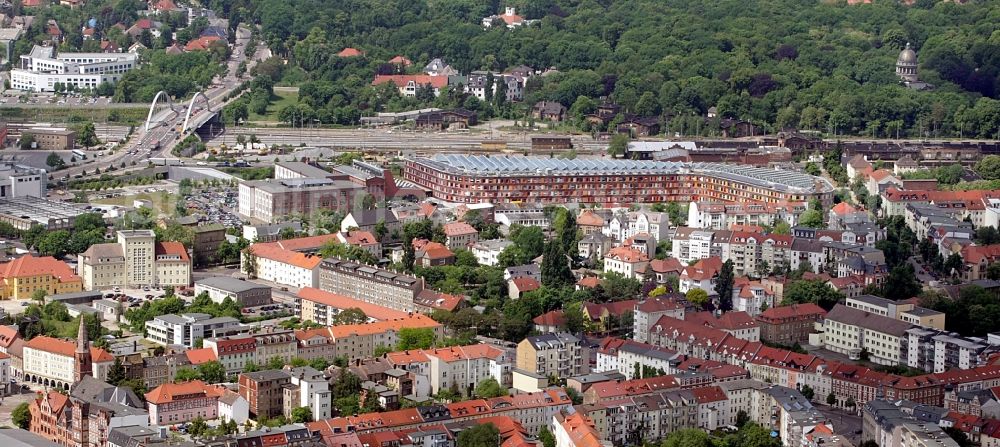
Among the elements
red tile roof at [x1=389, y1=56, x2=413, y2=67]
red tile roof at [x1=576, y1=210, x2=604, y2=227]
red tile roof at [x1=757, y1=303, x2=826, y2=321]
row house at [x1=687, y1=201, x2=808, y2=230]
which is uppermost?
red tile roof at [x1=389, y1=56, x2=413, y2=67]

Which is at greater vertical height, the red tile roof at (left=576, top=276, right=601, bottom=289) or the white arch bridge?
the white arch bridge

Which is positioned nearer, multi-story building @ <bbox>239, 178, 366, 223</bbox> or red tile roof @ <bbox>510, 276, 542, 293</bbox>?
red tile roof @ <bbox>510, 276, 542, 293</bbox>

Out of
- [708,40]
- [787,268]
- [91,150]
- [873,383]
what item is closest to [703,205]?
[787,268]

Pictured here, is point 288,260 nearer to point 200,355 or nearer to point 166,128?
point 200,355

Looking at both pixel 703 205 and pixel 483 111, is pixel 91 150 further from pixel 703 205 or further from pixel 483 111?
pixel 703 205

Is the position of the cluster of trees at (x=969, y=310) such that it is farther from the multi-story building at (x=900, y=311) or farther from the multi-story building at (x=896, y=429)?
the multi-story building at (x=896, y=429)

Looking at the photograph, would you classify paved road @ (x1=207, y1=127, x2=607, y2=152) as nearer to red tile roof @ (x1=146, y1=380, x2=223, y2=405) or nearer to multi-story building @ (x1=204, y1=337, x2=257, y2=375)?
multi-story building @ (x1=204, y1=337, x2=257, y2=375)

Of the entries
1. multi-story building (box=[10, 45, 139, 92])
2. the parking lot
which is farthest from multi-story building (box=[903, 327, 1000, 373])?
multi-story building (box=[10, 45, 139, 92])

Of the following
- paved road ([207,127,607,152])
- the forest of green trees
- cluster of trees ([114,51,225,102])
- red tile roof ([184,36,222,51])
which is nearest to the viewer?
paved road ([207,127,607,152])

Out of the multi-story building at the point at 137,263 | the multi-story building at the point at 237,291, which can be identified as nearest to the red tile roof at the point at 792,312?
the multi-story building at the point at 237,291
